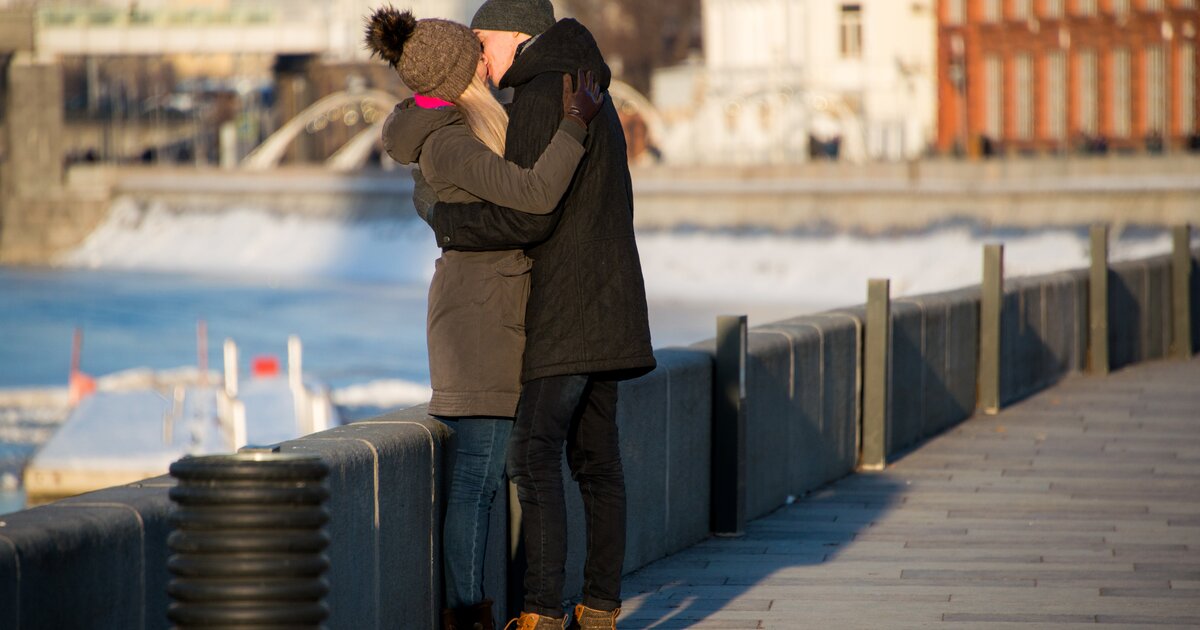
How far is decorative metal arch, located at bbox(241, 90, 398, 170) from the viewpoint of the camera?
3248 inches

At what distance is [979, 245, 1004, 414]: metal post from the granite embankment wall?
0.26ft

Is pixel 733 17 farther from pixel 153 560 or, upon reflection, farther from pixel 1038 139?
pixel 153 560

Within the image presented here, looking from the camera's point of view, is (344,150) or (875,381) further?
(344,150)

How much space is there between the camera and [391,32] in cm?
523

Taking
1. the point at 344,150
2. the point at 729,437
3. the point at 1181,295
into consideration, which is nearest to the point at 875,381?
the point at 729,437

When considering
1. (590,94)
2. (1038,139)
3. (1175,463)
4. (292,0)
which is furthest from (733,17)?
(590,94)

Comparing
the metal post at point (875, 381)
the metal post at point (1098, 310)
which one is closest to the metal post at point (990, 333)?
the metal post at point (875, 381)

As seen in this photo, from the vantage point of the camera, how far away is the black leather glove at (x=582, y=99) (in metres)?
5.28

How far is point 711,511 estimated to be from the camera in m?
8.41

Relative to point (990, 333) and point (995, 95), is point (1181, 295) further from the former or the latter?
point (995, 95)

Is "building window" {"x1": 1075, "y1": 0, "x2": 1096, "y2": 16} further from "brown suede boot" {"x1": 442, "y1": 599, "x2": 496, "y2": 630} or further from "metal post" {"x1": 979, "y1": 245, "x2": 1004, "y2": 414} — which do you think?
"brown suede boot" {"x1": 442, "y1": 599, "x2": 496, "y2": 630}

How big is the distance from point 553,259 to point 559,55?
0.52 metres

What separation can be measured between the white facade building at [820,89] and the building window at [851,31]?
1.4 inches

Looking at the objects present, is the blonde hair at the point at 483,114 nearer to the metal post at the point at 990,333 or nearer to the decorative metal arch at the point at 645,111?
the metal post at the point at 990,333
